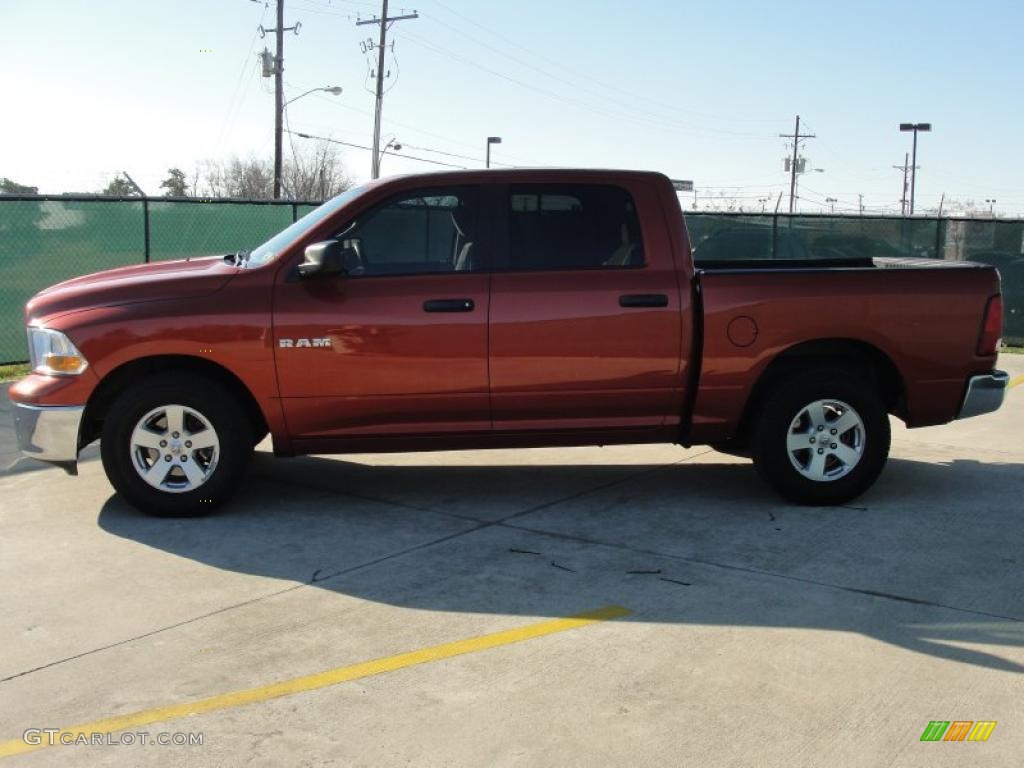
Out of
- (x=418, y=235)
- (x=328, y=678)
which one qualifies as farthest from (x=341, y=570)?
(x=418, y=235)

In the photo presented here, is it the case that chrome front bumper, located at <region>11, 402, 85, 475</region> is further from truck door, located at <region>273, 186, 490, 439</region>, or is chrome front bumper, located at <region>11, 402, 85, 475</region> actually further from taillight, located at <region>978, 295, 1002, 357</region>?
taillight, located at <region>978, 295, 1002, 357</region>

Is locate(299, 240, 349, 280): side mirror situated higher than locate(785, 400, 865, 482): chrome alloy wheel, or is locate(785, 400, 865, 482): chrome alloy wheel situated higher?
locate(299, 240, 349, 280): side mirror

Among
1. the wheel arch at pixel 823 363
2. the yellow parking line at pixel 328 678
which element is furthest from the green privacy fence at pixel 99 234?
the yellow parking line at pixel 328 678

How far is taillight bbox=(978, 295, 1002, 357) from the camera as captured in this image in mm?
6531

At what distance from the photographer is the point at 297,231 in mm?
6355

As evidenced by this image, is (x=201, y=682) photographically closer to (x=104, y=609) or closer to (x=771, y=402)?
(x=104, y=609)

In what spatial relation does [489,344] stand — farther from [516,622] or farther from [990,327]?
[990,327]

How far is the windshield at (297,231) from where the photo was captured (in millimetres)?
6242

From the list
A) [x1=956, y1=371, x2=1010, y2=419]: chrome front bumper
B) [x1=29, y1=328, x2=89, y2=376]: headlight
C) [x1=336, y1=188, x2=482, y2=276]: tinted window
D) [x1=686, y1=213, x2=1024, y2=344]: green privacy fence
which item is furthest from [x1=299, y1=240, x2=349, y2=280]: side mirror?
[x1=686, y1=213, x2=1024, y2=344]: green privacy fence

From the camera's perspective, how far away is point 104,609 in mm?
4785

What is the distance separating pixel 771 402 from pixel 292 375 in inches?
113

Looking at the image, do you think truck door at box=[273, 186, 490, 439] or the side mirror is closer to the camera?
the side mirror

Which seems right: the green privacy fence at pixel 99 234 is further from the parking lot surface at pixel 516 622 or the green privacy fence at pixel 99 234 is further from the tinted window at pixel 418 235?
the tinted window at pixel 418 235

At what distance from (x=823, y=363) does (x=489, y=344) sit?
2125mm
